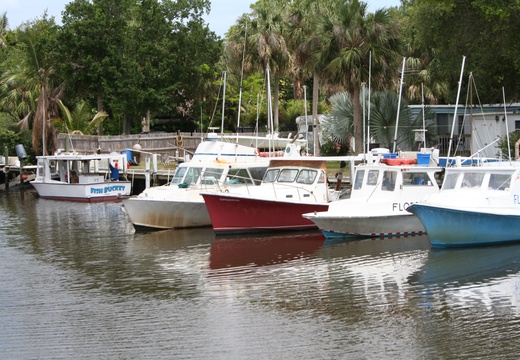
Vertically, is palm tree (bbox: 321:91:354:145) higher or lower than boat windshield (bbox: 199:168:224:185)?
higher

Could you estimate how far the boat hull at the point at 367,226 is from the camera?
83.0 feet

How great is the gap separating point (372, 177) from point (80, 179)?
24.2 metres

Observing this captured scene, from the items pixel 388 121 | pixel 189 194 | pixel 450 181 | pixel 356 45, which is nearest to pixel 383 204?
pixel 450 181

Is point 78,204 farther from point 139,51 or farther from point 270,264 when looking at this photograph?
point 270,264

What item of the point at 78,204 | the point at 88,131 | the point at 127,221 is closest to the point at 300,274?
the point at 127,221

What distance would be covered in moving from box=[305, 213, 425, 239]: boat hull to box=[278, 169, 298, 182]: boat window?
308cm

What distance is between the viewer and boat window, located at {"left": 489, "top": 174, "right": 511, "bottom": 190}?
76.1 feet

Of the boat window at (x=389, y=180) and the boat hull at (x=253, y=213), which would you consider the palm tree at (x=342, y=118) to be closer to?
the boat hull at (x=253, y=213)

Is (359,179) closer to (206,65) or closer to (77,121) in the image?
(206,65)

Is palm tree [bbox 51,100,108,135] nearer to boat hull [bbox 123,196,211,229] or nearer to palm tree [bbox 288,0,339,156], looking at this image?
palm tree [bbox 288,0,339,156]

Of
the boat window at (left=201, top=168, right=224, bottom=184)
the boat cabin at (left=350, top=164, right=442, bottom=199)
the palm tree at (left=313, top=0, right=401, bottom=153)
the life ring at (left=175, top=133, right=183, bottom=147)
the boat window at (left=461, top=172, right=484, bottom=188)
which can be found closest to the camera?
the boat window at (left=461, top=172, right=484, bottom=188)

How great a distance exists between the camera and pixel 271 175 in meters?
28.9

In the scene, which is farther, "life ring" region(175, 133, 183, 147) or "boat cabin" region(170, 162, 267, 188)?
"life ring" region(175, 133, 183, 147)

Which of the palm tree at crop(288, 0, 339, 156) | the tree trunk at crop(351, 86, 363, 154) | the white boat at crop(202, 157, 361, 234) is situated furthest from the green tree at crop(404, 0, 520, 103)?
the palm tree at crop(288, 0, 339, 156)
